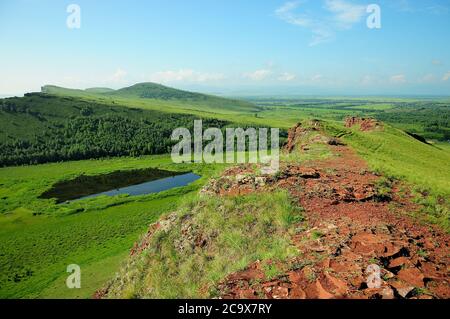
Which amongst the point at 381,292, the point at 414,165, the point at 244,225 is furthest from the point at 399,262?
the point at 414,165

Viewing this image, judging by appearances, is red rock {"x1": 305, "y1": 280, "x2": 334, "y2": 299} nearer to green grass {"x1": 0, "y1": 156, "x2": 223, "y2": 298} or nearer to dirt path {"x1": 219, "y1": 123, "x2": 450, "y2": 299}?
dirt path {"x1": 219, "y1": 123, "x2": 450, "y2": 299}

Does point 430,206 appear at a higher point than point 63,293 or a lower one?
higher

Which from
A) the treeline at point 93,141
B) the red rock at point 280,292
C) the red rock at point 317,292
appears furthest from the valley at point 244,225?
the treeline at point 93,141

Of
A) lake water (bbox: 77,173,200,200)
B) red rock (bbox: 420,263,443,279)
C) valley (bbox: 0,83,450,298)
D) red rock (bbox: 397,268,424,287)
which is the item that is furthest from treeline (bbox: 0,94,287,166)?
red rock (bbox: 397,268,424,287)

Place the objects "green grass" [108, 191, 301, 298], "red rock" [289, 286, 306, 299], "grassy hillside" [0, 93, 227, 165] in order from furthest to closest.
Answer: "grassy hillside" [0, 93, 227, 165] < "green grass" [108, 191, 301, 298] < "red rock" [289, 286, 306, 299]

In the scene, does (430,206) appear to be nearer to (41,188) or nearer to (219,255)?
(219,255)

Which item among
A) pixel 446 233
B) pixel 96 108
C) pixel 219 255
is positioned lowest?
pixel 219 255
